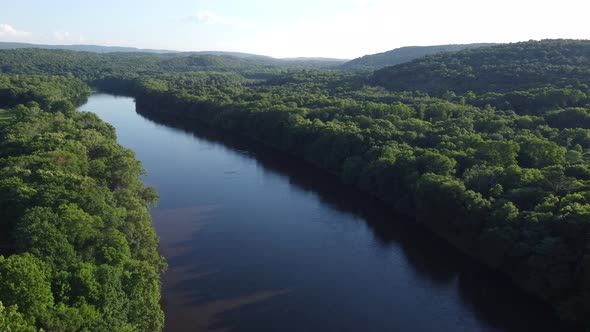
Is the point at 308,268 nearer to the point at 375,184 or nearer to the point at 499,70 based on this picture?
the point at 375,184

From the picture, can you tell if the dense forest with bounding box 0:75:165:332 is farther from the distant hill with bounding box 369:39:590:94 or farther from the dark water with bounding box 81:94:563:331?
the distant hill with bounding box 369:39:590:94

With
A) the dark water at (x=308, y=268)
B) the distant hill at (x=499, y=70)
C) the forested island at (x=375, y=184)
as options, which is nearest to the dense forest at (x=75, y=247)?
the forested island at (x=375, y=184)

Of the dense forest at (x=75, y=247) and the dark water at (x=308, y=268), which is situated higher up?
the dense forest at (x=75, y=247)

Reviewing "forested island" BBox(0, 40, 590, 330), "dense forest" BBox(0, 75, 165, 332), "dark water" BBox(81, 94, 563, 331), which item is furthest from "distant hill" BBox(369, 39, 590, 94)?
"dense forest" BBox(0, 75, 165, 332)

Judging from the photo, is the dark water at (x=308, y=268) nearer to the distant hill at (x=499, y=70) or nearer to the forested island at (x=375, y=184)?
the forested island at (x=375, y=184)

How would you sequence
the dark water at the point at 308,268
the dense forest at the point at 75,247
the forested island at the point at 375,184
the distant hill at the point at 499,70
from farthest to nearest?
the distant hill at the point at 499,70, the dark water at the point at 308,268, the forested island at the point at 375,184, the dense forest at the point at 75,247

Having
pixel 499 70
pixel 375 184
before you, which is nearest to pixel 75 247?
pixel 375 184
